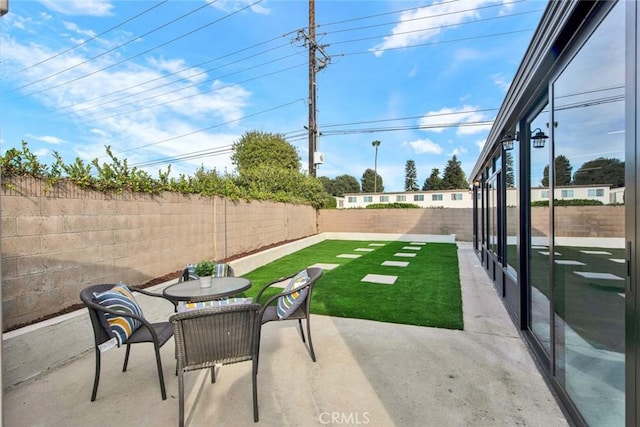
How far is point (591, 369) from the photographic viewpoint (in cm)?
187

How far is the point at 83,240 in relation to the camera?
3672 millimetres

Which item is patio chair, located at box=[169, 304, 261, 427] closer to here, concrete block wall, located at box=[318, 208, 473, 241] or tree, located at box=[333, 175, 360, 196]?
concrete block wall, located at box=[318, 208, 473, 241]

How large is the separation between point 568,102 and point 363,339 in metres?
2.66

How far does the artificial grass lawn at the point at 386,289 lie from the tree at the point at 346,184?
152ft

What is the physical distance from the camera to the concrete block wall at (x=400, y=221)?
44.3 ft

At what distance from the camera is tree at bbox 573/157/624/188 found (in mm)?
1489

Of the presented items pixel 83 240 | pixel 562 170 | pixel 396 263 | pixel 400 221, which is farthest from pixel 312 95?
pixel 562 170

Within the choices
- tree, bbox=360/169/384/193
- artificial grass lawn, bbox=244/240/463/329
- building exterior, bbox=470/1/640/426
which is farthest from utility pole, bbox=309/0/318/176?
tree, bbox=360/169/384/193

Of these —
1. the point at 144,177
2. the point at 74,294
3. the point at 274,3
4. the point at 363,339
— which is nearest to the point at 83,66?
the point at 274,3

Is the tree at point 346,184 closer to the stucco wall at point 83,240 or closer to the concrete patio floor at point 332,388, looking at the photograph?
the stucco wall at point 83,240

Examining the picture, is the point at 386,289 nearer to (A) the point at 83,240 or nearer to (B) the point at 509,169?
(B) the point at 509,169

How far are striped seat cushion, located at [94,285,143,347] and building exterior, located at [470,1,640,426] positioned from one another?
2.87 m

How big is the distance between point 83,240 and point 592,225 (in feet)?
15.3

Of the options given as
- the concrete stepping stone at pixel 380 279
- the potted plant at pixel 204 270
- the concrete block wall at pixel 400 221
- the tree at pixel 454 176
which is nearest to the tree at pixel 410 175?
the tree at pixel 454 176
